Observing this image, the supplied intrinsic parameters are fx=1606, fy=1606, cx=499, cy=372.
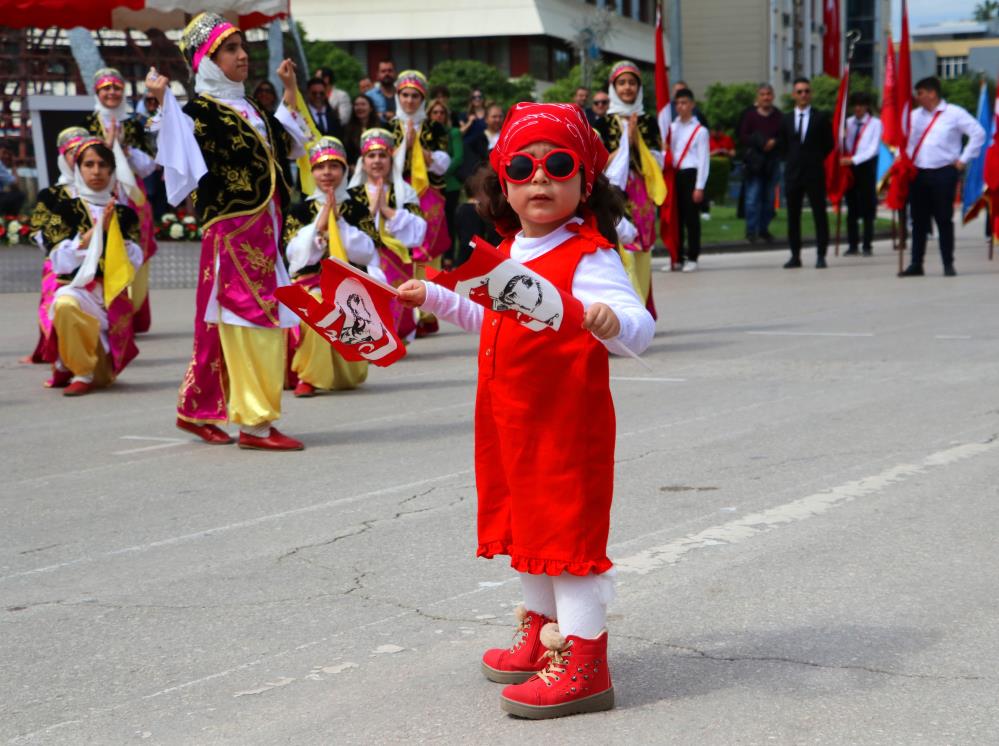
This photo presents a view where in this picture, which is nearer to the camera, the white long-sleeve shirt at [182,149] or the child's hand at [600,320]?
the child's hand at [600,320]

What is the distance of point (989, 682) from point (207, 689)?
1.94 metres

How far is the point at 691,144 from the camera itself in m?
18.5

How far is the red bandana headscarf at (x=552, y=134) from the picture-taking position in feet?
12.5

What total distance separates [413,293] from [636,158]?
8574 mm

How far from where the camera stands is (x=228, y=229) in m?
7.70

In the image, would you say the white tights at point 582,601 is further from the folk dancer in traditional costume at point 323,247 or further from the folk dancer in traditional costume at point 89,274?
the folk dancer in traditional costume at point 89,274

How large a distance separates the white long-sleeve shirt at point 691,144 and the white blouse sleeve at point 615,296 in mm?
14635

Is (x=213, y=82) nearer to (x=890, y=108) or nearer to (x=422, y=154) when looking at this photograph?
(x=422, y=154)

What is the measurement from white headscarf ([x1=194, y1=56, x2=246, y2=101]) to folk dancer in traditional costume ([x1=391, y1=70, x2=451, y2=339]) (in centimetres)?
560

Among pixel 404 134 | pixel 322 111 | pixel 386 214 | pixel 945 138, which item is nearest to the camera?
pixel 386 214

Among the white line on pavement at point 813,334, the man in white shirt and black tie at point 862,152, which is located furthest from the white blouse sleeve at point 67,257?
the man in white shirt and black tie at point 862,152

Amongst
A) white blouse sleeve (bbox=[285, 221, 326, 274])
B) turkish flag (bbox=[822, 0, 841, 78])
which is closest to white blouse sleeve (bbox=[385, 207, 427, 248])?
white blouse sleeve (bbox=[285, 221, 326, 274])

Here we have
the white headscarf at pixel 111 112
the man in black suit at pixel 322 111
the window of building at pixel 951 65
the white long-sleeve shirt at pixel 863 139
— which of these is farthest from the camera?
the window of building at pixel 951 65

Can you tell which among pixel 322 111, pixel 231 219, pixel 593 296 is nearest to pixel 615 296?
pixel 593 296
